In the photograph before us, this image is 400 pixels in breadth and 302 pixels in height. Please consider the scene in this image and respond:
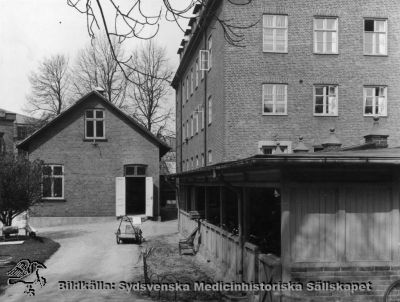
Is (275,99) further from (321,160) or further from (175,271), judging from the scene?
(321,160)

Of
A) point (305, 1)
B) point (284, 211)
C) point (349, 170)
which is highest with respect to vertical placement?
point (305, 1)

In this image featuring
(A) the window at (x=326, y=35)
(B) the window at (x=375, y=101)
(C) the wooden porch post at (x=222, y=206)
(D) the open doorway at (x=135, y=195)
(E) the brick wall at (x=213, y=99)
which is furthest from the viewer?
(D) the open doorway at (x=135, y=195)

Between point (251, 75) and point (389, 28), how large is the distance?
709 cm

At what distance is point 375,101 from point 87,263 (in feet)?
49.9

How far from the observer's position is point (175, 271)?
14.0 m

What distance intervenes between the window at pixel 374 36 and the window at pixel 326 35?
153 cm

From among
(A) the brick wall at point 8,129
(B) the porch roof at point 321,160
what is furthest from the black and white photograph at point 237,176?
(A) the brick wall at point 8,129

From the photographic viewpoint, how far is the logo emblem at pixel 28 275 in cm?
1153

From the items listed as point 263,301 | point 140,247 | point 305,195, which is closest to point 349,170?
point 305,195

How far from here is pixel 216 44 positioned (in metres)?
22.9

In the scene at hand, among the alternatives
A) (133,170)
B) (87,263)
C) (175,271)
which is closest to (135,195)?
(133,170)

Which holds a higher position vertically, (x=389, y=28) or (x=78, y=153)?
Answer: (x=389, y=28)

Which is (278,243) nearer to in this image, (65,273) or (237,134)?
(65,273)

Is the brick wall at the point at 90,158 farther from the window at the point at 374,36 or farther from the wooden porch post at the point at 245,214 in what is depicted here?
the wooden porch post at the point at 245,214
